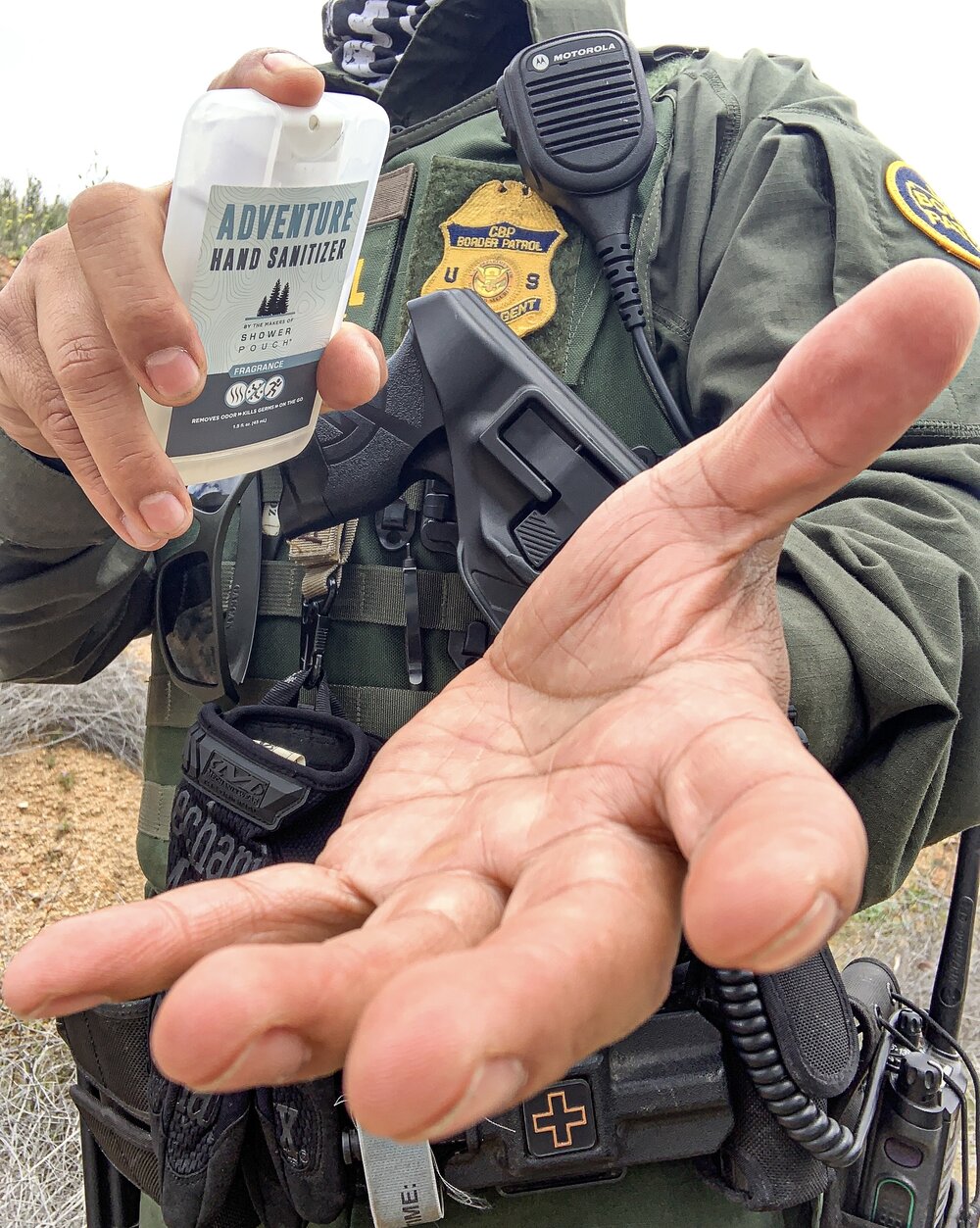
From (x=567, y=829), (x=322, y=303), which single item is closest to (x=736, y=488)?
(x=567, y=829)

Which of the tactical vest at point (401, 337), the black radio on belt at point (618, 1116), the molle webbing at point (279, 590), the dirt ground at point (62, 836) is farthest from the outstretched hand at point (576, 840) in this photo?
the dirt ground at point (62, 836)

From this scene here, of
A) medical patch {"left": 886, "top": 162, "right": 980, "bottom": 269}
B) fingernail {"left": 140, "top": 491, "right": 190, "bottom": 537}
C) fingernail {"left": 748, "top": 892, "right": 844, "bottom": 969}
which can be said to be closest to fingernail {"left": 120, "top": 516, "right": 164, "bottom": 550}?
fingernail {"left": 140, "top": 491, "right": 190, "bottom": 537}

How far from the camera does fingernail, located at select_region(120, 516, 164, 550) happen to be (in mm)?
913

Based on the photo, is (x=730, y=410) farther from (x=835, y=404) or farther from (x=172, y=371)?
(x=172, y=371)

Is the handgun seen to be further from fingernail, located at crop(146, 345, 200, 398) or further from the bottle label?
fingernail, located at crop(146, 345, 200, 398)

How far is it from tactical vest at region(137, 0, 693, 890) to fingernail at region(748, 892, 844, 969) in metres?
0.86

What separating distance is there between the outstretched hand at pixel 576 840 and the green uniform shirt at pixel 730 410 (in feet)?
1.03

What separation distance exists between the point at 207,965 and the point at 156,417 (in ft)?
1.94

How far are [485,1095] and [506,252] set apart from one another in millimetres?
1280

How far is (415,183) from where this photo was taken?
154 cm

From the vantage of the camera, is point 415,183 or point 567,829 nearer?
point 567,829

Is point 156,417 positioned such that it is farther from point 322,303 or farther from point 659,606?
point 659,606

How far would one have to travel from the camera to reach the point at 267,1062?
48 centimetres

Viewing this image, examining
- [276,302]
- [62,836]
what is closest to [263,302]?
[276,302]
